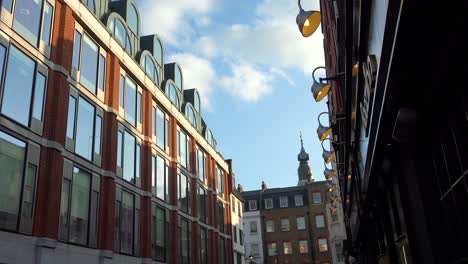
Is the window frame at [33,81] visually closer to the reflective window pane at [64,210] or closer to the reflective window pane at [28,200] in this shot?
the reflective window pane at [28,200]

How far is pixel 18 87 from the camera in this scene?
1655cm

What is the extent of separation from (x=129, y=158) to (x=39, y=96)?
27.5 feet

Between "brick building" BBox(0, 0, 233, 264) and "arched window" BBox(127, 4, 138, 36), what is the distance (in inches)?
2.6

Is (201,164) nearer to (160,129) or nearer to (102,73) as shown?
(160,129)

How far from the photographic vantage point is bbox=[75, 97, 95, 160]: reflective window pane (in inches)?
797

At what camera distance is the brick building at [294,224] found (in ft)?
208

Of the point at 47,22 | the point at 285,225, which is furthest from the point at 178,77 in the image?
the point at 285,225

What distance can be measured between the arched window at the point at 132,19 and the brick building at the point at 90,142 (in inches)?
2.6

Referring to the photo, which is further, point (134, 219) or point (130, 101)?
point (130, 101)

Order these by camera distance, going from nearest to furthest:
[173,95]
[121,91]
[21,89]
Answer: [21,89]
[121,91]
[173,95]

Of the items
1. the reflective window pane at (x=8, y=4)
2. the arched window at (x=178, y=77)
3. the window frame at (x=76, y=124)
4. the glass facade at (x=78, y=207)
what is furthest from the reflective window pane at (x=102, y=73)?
the arched window at (x=178, y=77)

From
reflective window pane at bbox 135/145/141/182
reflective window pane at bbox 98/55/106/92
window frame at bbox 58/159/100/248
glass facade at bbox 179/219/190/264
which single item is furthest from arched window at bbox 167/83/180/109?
window frame at bbox 58/159/100/248

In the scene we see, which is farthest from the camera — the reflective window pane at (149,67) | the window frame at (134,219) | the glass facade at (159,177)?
the reflective window pane at (149,67)

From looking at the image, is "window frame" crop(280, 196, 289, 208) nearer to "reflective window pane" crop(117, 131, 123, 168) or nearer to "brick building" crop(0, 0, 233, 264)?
"brick building" crop(0, 0, 233, 264)
